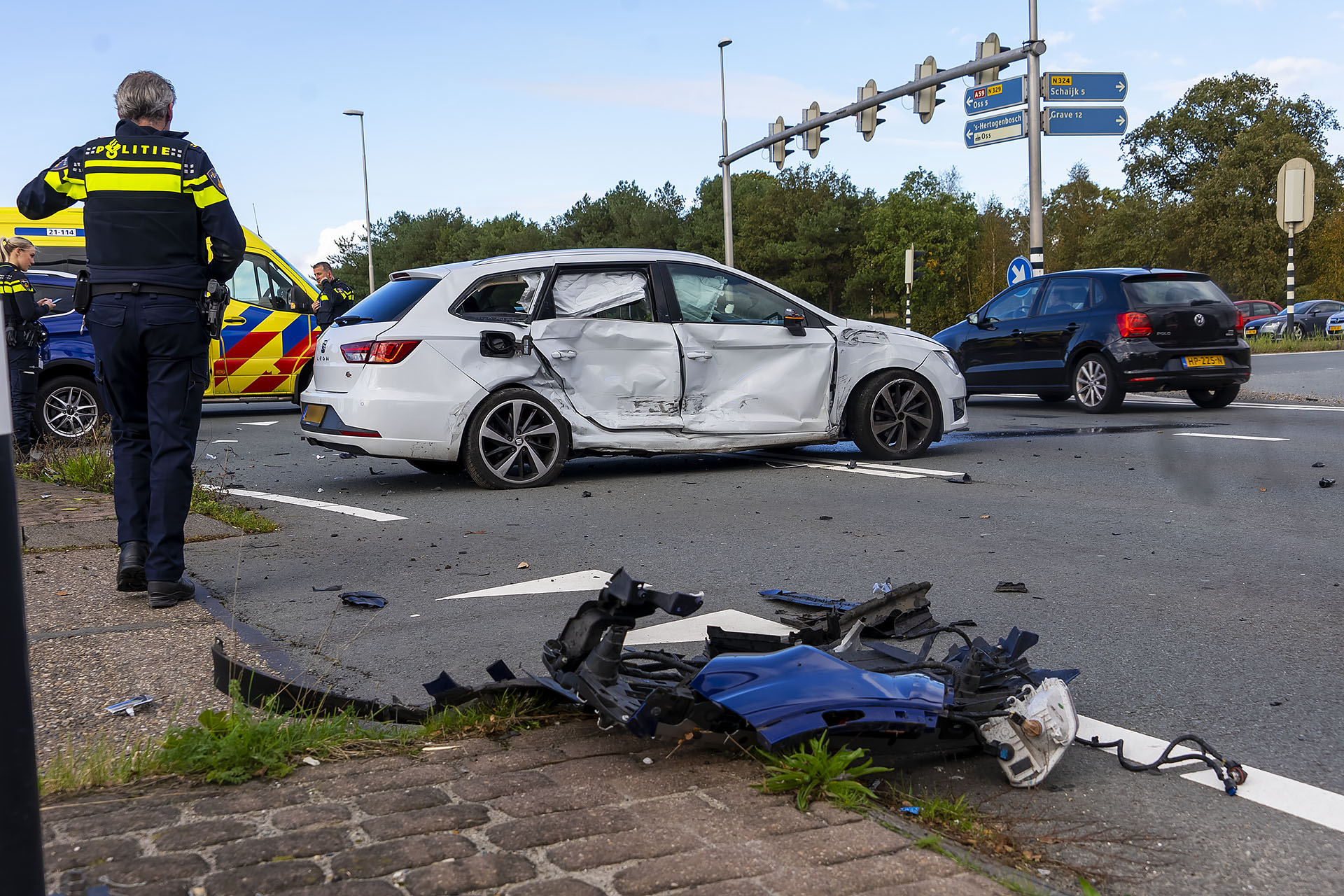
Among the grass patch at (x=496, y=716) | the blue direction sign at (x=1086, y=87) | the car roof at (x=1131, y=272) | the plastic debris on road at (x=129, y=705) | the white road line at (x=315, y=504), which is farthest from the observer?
the blue direction sign at (x=1086, y=87)

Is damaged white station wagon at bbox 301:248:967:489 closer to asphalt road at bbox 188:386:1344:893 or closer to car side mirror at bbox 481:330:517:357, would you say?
car side mirror at bbox 481:330:517:357

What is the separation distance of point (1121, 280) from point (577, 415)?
308 inches

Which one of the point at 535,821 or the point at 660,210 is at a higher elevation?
the point at 660,210

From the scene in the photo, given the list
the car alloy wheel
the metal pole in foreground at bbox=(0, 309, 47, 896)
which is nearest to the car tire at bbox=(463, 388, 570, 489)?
the car alloy wheel

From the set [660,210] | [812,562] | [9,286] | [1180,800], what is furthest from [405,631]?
[660,210]

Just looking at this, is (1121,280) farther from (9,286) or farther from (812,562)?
(9,286)

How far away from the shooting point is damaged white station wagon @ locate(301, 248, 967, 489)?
7.94 metres

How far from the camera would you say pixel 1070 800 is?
2.69 meters

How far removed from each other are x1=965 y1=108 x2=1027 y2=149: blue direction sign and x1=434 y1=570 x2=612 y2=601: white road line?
1872 centimetres

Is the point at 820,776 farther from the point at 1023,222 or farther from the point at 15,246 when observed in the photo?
the point at 1023,222

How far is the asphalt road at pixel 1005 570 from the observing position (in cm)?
276

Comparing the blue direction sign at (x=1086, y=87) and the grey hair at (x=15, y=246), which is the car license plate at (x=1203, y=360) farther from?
the grey hair at (x=15, y=246)

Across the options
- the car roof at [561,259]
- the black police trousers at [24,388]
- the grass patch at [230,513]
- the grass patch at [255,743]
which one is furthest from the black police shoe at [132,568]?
the black police trousers at [24,388]

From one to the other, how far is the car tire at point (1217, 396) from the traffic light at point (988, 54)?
29.8ft
